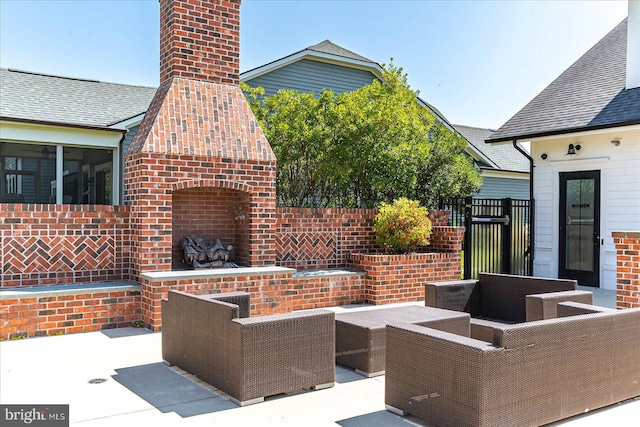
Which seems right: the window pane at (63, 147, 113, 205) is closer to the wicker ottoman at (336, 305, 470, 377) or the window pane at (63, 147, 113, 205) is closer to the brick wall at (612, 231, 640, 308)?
the wicker ottoman at (336, 305, 470, 377)

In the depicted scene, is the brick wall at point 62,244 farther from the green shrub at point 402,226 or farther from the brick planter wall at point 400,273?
the green shrub at point 402,226

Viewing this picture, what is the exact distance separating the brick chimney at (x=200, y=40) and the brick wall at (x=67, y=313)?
10.8 feet

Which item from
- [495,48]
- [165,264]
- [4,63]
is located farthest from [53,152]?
[495,48]

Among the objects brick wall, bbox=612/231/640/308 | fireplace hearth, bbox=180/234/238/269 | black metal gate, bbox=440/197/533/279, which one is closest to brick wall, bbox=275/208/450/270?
fireplace hearth, bbox=180/234/238/269

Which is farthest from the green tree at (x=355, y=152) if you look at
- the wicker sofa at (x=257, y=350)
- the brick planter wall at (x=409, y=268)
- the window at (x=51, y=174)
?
the window at (x=51, y=174)

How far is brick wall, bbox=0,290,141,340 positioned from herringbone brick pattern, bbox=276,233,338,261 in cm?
245

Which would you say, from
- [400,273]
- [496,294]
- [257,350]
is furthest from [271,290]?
[257,350]

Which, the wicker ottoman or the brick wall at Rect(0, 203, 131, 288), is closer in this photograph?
the wicker ottoman

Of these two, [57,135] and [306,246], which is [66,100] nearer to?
[57,135]

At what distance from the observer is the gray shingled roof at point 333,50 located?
1537 cm

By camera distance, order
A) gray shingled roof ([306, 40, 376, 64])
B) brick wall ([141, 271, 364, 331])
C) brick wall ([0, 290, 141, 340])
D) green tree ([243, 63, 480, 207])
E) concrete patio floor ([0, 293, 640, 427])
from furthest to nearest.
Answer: gray shingled roof ([306, 40, 376, 64]), green tree ([243, 63, 480, 207]), brick wall ([141, 271, 364, 331]), brick wall ([0, 290, 141, 340]), concrete patio floor ([0, 293, 640, 427])

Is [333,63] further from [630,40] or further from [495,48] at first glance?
[630,40]

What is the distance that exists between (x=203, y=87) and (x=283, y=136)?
2.19m

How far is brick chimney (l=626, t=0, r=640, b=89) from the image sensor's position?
1084 cm
